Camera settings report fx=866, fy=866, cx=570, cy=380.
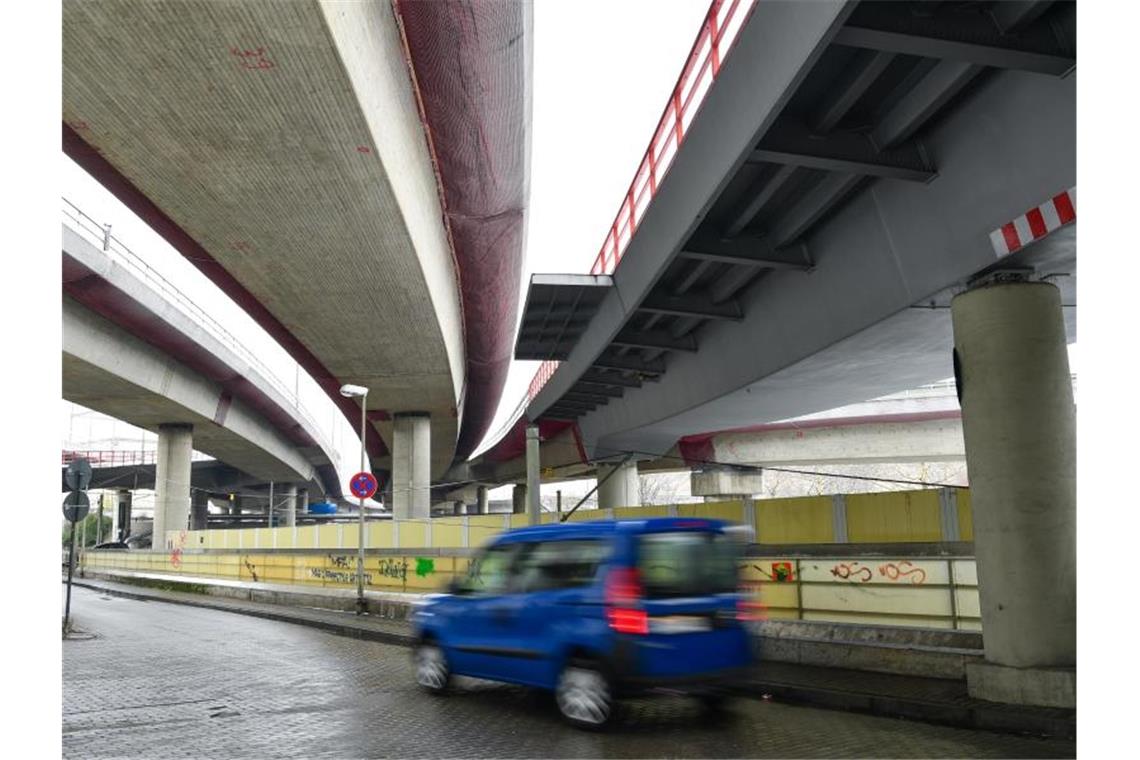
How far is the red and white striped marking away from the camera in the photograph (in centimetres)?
701

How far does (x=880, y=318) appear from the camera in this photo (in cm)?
1018

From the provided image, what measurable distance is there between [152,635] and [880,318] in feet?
46.2

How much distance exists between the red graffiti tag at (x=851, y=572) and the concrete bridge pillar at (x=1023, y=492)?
2.63m

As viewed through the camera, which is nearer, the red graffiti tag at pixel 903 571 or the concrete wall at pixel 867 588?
the concrete wall at pixel 867 588

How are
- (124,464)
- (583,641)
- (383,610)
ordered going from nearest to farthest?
1. (583,641)
2. (383,610)
3. (124,464)

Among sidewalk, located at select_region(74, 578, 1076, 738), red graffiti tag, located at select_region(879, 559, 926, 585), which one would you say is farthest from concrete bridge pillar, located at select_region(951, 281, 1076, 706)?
red graffiti tag, located at select_region(879, 559, 926, 585)

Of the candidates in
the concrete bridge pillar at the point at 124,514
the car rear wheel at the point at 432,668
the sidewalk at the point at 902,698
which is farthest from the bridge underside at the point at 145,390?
the concrete bridge pillar at the point at 124,514

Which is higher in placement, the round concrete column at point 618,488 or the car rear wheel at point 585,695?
the round concrete column at point 618,488

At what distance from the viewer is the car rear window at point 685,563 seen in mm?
7254

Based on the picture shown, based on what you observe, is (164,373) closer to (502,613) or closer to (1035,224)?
(502,613)

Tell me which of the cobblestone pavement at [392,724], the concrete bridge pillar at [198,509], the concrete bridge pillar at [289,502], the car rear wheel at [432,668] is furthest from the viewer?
the concrete bridge pillar at [198,509]

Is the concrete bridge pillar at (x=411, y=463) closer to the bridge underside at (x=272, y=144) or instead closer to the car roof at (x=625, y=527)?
the bridge underside at (x=272, y=144)

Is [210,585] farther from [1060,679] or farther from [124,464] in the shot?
[124,464]

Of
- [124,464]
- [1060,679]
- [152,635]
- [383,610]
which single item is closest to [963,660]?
[1060,679]
